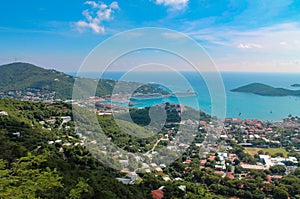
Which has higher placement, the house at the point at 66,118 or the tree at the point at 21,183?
the tree at the point at 21,183

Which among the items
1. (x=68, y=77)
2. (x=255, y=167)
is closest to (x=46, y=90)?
(x=68, y=77)

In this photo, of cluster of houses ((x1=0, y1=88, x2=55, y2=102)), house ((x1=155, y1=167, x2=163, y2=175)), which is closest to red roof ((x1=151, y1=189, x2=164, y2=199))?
house ((x1=155, y1=167, x2=163, y2=175))

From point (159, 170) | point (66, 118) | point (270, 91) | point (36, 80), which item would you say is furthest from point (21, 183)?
point (270, 91)

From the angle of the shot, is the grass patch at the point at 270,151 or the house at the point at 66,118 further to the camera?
the grass patch at the point at 270,151

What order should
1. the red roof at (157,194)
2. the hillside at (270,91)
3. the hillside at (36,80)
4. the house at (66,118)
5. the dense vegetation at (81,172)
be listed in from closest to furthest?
the dense vegetation at (81,172)
the red roof at (157,194)
the house at (66,118)
the hillside at (36,80)
the hillside at (270,91)

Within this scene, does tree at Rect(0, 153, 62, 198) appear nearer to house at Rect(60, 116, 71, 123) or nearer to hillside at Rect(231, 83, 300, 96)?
house at Rect(60, 116, 71, 123)

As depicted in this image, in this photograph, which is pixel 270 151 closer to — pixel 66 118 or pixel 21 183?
pixel 66 118

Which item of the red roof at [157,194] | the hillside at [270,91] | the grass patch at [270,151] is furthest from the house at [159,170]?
the hillside at [270,91]

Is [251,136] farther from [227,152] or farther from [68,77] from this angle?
[68,77]

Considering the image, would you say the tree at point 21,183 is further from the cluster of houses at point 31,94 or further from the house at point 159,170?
the cluster of houses at point 31,94
